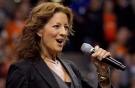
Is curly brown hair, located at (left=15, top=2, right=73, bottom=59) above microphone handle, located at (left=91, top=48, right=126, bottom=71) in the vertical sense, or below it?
above

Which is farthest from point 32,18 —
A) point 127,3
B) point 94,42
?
point 127,3

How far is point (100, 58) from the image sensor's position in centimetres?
394

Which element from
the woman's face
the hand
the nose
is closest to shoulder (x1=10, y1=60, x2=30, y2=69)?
the woman's face

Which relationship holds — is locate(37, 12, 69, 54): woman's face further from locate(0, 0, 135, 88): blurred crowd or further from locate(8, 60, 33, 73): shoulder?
locate(0, 0, 135, 88): blurred crowd

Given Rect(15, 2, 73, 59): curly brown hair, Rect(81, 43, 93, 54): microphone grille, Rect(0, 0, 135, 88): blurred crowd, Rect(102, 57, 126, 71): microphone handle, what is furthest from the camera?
Rect(0, 0, 135, 88): blurred crowd

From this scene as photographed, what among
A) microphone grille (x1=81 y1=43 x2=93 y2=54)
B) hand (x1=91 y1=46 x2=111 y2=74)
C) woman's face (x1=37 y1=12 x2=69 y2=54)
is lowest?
hand (x1=91 y1=46 x2=111 y2=74)

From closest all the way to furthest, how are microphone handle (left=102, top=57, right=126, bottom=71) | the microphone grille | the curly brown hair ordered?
microphone handle (left=102, top=57, right=126, bottom=71) → the microphone grille → the curly brown hair

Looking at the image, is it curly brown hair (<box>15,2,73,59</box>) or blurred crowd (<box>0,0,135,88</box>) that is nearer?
curly brown hair (<box>15,2,73,59</box>)

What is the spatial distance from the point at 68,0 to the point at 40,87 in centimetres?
619

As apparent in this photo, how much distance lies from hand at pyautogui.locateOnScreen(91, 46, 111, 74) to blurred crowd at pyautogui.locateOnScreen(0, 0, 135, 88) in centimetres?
490

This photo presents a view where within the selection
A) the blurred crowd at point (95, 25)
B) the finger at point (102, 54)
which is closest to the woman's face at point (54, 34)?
the finger at point (102, 54)

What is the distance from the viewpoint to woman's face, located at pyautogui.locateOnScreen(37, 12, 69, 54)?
13.6 feet

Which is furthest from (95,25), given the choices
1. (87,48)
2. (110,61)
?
(110,61)

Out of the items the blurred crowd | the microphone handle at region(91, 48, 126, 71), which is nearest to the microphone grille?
the microphone handle at region(91, 48, 126, 71)
